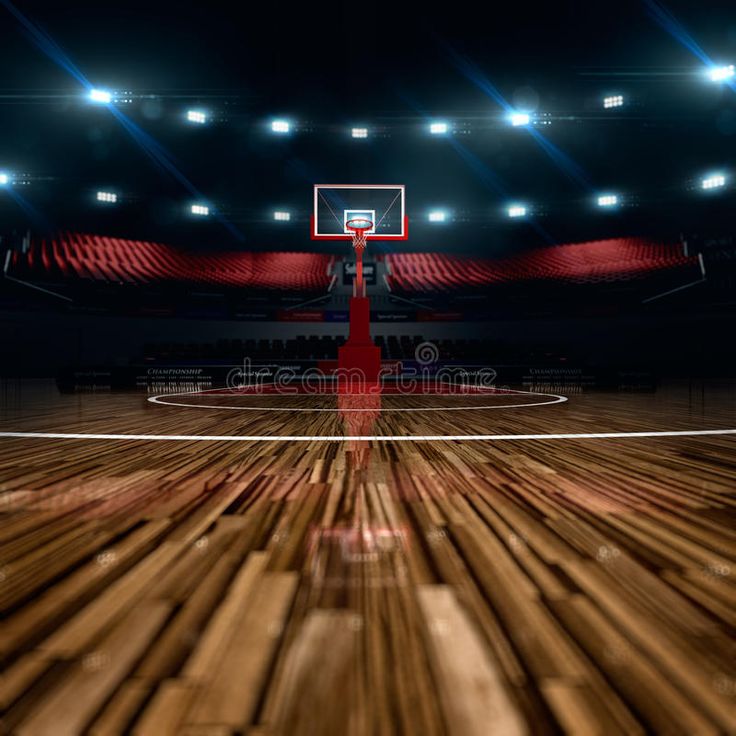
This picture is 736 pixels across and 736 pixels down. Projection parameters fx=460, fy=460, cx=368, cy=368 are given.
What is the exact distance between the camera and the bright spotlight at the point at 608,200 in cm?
1073

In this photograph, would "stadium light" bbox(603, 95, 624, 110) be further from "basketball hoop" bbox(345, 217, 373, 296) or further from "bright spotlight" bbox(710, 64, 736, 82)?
"basketball hoop" bbox(345, 217, 373, 296)

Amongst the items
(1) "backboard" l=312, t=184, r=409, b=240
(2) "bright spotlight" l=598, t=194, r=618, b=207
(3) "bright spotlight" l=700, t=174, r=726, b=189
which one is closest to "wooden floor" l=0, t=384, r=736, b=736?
(1) "backboard" l=312, t=184, r=409, b=240

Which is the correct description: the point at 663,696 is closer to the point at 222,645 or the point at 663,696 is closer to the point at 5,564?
the point at 222,645

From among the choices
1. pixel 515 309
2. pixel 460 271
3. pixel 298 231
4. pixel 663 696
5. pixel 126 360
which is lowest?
pixel 663 696

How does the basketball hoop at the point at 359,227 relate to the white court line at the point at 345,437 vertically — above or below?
above

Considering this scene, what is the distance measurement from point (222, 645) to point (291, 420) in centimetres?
255

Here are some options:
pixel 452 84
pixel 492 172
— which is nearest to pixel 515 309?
pixel 492 172

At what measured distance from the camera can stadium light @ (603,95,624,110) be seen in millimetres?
8758

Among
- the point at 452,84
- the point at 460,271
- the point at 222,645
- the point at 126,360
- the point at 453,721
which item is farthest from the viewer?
the point at 460,271

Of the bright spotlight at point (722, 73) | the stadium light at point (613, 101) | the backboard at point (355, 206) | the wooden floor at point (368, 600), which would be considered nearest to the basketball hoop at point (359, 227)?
the backboard at point (355, 206)

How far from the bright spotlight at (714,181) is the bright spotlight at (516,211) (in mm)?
3687

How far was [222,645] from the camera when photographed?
599 mm

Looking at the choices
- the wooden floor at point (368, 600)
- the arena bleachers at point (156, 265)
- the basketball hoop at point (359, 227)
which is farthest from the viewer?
the arena bleachers at point (156, 265)

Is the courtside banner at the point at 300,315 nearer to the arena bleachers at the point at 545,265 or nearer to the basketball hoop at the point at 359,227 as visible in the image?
the arena bleachers at the point at 545,265
